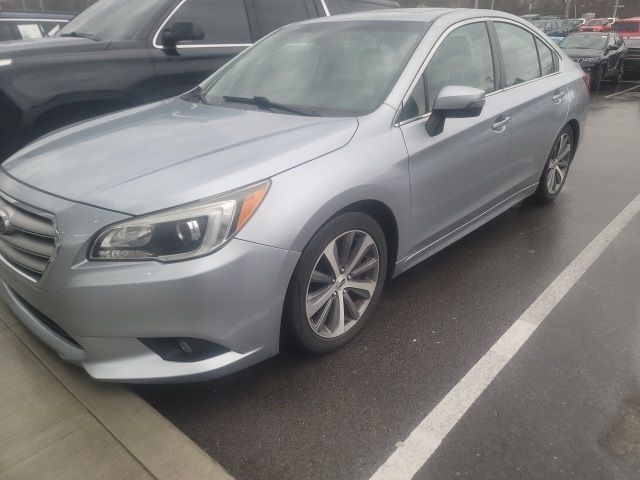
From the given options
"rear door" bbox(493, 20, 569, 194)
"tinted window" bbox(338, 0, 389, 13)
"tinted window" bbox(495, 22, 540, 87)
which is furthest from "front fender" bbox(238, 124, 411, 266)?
"tinted window" bbox(338, 0, 389, 13)

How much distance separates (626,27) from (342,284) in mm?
25477

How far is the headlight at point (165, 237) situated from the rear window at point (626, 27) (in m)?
25.6

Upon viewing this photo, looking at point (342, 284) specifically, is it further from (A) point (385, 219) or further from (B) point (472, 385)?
(B) point (472, 385)

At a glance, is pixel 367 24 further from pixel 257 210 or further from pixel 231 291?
pixel 231 291

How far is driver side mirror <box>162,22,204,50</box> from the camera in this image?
4.41 meters

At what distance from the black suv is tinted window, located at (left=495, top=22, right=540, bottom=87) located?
86.0 inches

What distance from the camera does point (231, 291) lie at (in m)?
2.14

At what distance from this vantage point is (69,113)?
13.2 ft

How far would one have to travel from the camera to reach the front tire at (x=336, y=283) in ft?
8.00

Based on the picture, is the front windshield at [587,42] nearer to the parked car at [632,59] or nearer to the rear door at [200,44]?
the parked car at [632,59]

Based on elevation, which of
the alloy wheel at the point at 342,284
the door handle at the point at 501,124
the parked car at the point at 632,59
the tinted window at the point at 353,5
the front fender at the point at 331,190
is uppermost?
the tinted window at the point at 353,5

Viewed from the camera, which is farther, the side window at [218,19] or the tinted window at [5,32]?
the tinted window at [5,32]

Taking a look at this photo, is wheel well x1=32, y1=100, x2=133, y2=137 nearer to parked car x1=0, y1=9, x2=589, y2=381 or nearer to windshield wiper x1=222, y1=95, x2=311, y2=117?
parked car x1=0, y1=9, x2=589, y2=381

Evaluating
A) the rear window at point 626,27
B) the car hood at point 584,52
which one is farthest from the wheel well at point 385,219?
the rear window at point 626,27
